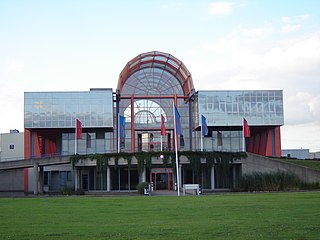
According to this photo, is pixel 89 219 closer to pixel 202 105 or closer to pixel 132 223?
pixel 132 223

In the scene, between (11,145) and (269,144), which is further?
(11,145)

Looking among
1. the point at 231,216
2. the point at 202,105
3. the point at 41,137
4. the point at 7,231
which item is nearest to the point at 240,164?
the point at 202,105

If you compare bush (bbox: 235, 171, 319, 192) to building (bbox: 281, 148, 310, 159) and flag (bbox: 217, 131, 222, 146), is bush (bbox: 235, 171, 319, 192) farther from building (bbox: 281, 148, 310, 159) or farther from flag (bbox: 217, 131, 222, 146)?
building (bbox: 281, 148, 310, 159)

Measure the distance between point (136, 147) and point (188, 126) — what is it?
297 inches

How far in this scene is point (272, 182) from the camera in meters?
47.3

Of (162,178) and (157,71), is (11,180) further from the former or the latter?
(157,71)

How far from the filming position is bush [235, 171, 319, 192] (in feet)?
152

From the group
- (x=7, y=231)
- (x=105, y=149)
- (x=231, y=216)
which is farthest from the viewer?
(x=105, y=149)

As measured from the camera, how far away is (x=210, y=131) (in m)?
69.4

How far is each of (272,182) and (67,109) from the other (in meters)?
28.4

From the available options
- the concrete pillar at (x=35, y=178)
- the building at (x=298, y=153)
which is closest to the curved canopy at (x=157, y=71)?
the concrete pillar at (x=35, y=178)

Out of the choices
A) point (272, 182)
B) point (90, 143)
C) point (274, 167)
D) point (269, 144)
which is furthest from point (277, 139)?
point (90, 143)

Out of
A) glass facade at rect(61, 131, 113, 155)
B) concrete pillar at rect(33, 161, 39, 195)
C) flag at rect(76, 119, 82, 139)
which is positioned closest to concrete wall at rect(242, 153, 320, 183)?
flag at rect(76, 119, 82, 139)

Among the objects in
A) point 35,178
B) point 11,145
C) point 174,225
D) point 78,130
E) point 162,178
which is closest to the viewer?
point 174,225
